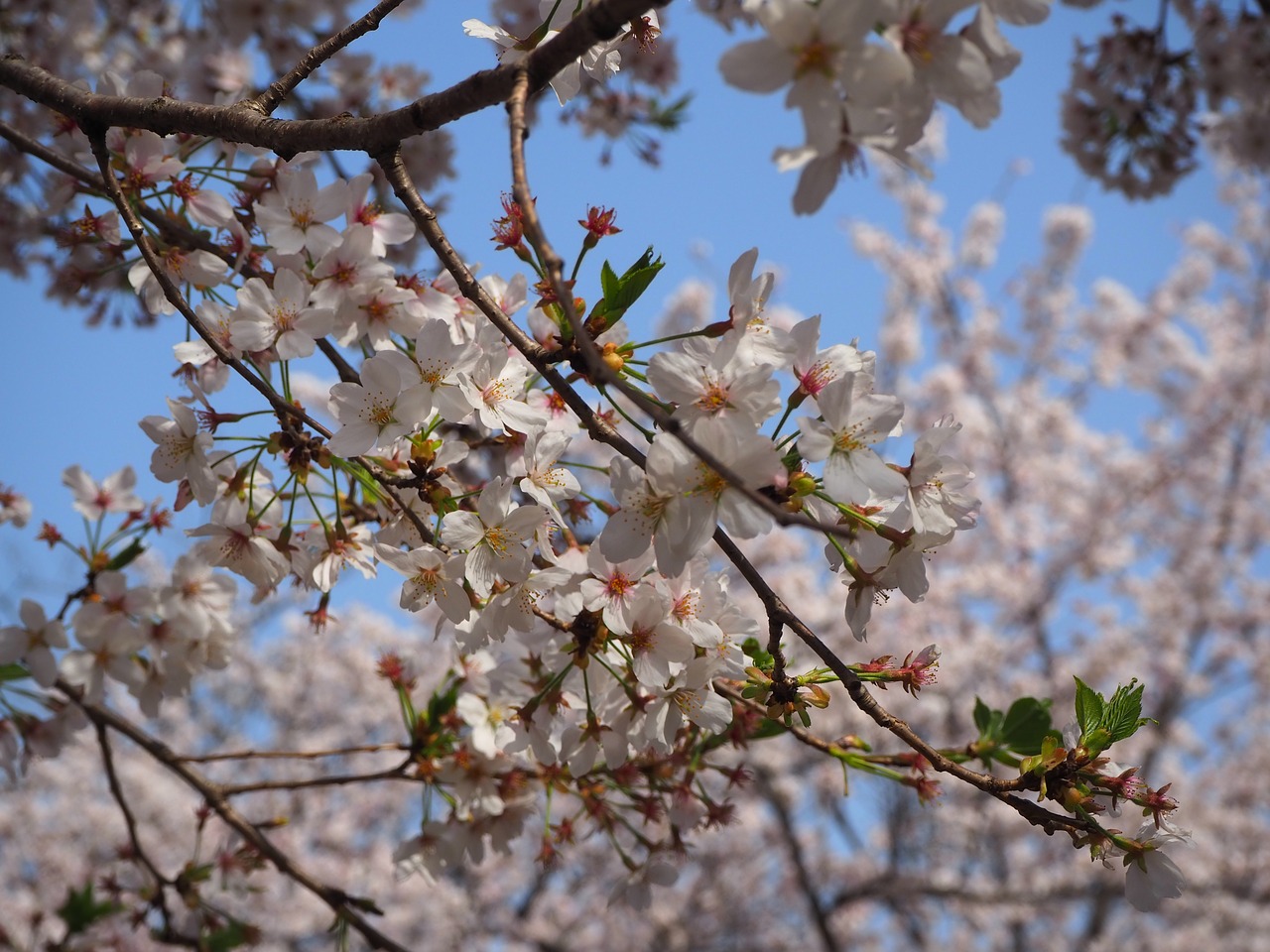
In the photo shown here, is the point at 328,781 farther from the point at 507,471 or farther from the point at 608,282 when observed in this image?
the point at 608,282

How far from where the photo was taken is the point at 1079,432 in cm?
1232

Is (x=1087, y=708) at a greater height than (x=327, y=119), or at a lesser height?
lesser

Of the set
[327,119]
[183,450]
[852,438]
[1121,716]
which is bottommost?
[1121,716]

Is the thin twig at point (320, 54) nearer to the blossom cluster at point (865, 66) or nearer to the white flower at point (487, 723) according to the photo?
the blossom cluster at point (865, 66)

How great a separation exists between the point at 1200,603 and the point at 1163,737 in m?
2.27

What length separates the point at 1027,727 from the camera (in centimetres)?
165

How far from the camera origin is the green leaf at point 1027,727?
5.37 feet

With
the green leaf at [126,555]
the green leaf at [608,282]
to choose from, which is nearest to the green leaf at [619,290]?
the green leaf at [608,282]

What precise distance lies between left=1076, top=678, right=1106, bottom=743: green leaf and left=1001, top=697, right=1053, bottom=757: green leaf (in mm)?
318

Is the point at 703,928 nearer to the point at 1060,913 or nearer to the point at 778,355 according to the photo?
the point at 1060,913

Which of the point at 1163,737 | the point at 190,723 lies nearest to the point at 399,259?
the point at 1163,737

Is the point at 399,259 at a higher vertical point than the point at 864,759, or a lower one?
higher

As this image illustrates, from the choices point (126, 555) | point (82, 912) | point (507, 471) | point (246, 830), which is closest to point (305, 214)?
point (507, 471)

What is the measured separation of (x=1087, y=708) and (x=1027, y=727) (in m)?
0.38
